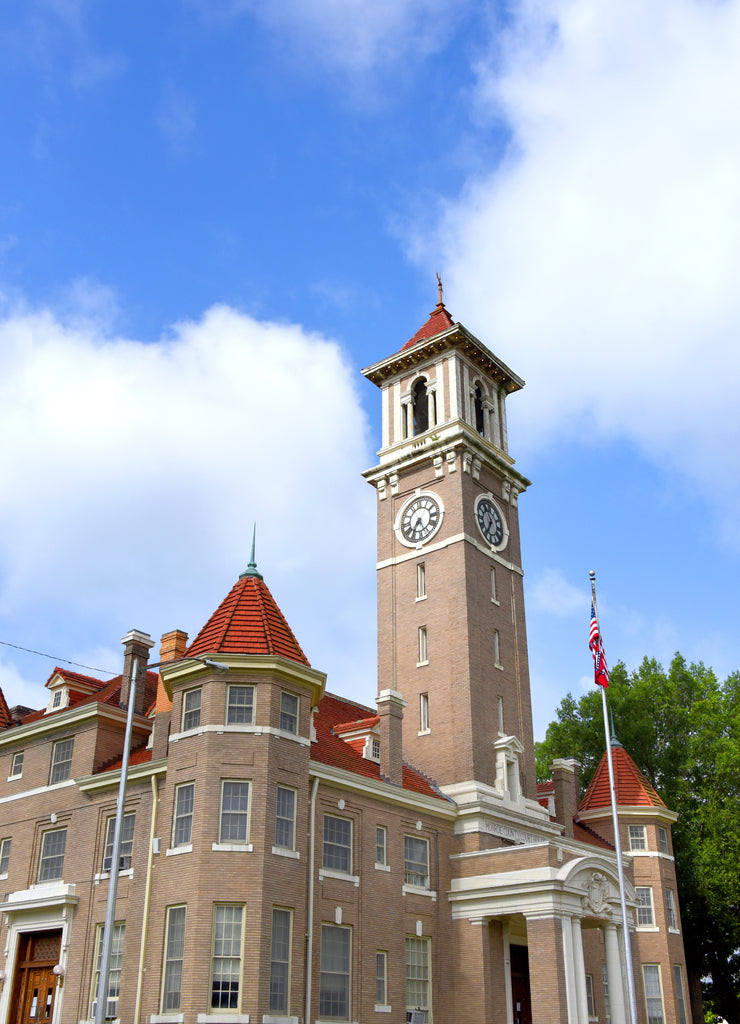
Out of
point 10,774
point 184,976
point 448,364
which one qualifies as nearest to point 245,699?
point 184,976

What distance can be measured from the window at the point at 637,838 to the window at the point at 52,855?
1109 inches

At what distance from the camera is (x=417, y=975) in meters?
36.6

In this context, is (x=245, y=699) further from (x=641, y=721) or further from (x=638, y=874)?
(x=641, y=721)

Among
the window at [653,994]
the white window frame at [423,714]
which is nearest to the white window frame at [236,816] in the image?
the white window frame at [423,714]

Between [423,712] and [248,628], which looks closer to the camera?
[248,628]

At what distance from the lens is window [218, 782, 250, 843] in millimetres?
31219

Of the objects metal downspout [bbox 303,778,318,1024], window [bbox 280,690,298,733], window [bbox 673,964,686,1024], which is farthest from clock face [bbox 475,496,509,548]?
window [bbox 673,964,686,1024]

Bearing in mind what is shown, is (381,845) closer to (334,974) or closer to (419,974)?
(419,974)

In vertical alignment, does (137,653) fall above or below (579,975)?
above

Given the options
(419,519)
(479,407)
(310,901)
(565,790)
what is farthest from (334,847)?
(479,407)

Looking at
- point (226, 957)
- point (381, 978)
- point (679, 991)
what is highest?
point (226, 957)

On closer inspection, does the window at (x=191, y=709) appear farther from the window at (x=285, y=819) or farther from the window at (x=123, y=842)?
the window at (x=123, y=842)

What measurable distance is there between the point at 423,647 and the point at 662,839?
1679cm

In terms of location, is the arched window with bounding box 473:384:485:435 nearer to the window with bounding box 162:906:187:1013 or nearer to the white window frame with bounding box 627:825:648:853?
the white window frame with bounding box 627:825:648:853
